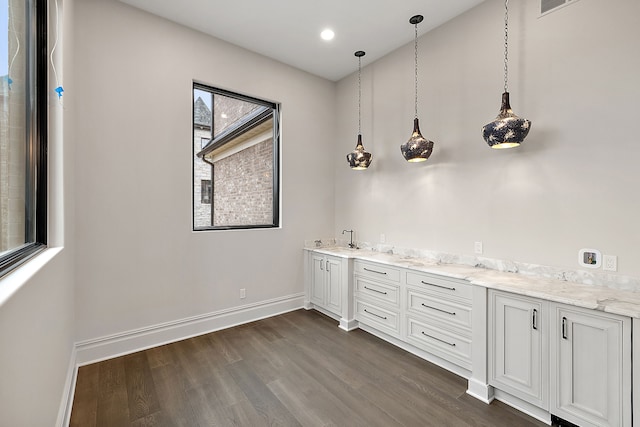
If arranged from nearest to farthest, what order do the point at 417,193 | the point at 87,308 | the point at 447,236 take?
the point at 87,308, the point at 447,236, the point at 417,193

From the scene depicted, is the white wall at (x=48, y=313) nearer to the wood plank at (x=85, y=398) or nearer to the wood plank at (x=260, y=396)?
the wood plank at (x=85, y=398)

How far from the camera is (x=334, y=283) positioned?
3580 mm

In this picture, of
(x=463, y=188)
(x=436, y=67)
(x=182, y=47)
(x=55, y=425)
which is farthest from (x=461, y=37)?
(x=55, y=425)

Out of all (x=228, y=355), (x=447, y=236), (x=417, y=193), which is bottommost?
(x=228, y=355)

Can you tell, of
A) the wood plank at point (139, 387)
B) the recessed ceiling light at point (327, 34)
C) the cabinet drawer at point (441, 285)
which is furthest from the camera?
the recessed ceiling light at point (327, 34)

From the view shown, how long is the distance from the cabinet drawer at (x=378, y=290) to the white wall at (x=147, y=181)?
1132 millimetres

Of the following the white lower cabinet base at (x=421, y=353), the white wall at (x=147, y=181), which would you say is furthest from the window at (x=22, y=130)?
the white lower cabinet base at (x=421, y=353)

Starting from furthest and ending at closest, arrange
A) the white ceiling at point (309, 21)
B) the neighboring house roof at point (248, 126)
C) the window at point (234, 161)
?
1. the neighboring house roof at point (248, 126)
2. the window at point (234, 161)
3. the white ceiling at point (309, 21)

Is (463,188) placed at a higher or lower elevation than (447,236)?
higher

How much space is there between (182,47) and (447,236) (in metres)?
3.39

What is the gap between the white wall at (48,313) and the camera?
930 millimetres

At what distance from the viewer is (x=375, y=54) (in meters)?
3.67

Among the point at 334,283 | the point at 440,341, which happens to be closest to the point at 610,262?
the point at 440,341

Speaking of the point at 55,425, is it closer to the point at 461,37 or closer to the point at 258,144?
the point at 258,144
